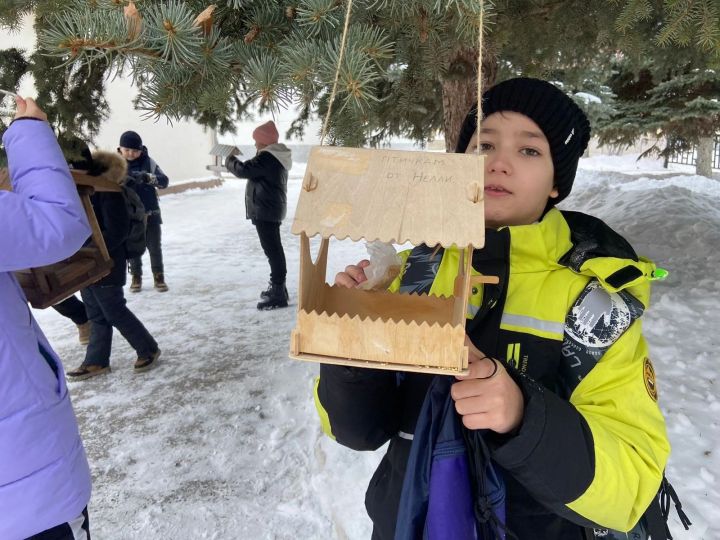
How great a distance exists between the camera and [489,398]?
36.5 inches

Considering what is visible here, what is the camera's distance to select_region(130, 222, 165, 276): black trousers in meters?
5.77

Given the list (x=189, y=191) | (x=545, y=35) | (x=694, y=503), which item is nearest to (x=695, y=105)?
(x=545, y=35)

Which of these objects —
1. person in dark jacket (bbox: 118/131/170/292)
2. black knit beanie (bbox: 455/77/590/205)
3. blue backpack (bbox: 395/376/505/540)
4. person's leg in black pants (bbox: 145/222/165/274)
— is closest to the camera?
blue backpack (bbox: 395/376/505/540)

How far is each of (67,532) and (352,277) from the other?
1171mm

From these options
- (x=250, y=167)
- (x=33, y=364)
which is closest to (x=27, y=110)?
(x=33, y=364)

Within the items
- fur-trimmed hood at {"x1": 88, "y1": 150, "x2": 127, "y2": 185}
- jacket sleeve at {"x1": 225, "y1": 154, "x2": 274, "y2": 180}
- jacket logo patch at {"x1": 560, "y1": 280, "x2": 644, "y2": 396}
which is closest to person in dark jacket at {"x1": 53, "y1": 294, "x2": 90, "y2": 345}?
fur-trimmed hood at {"x1": 88, "y1": 150, "x2": 127, "y2": 185}

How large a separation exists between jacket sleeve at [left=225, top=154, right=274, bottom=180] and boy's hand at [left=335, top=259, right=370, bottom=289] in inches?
161

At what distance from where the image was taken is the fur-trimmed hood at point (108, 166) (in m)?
3.44

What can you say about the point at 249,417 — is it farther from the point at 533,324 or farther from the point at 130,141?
the point at 130,141

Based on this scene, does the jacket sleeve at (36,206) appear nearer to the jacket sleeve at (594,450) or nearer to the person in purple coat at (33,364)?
the person in purple coat at (33,364)

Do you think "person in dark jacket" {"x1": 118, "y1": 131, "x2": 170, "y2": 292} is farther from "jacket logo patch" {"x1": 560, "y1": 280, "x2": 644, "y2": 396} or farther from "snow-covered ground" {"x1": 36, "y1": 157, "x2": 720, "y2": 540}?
"jacket logo patch" {"x1": 560, "y1": 280, "x2": 644, "y2": 396}

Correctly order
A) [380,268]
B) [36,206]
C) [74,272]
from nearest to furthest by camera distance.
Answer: [380,268] → [36,206] → [74,272]

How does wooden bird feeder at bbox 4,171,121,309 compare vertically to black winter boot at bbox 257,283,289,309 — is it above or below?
above

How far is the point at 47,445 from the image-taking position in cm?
143
